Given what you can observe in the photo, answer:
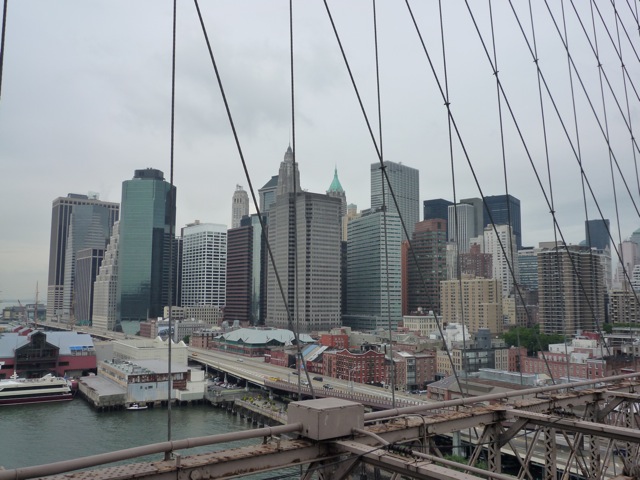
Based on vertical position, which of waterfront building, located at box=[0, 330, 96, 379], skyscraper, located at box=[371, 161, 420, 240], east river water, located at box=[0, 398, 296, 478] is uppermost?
skyscraper, located at box=[371, 161, 420, 240]

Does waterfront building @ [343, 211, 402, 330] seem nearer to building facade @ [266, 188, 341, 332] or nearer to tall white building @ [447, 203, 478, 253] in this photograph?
building facade @ [266, 188, 341, 332]

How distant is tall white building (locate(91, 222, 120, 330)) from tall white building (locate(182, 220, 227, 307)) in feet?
39.7

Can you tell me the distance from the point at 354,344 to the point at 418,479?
4649cm

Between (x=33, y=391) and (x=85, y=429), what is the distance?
288 inches

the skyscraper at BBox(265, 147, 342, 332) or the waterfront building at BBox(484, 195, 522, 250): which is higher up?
the waterfront building at BBox(484, 195, 522, 250)

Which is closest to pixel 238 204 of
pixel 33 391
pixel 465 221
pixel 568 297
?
pixel 465 221

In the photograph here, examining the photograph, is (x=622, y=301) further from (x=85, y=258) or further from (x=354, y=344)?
(x=85, y=258)

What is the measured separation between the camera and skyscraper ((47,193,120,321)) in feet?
372

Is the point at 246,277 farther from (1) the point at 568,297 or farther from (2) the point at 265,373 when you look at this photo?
(1) the point at 568,297

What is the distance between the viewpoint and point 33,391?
26703 mm

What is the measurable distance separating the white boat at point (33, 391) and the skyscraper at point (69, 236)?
8764 centimetres

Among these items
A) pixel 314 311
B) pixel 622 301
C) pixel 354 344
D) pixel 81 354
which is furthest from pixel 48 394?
pixel 622 301

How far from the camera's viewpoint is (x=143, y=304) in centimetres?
8331

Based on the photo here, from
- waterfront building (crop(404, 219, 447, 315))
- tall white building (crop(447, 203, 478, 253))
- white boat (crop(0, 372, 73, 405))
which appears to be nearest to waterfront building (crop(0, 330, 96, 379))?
white boat (crop(0, 372, 73, 405))
